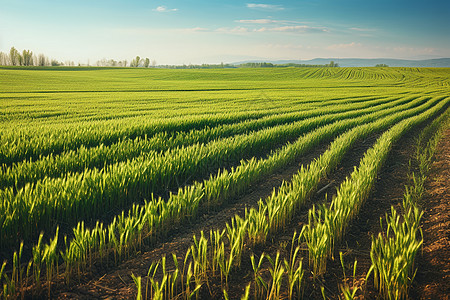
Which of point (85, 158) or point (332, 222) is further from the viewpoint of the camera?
point (85, 158)

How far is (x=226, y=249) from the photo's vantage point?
312 centimetres

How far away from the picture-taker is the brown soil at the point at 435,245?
2398mm

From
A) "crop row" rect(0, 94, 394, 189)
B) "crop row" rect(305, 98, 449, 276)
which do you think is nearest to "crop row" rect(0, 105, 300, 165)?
"crop row" rect(0, 94, 394, 189)

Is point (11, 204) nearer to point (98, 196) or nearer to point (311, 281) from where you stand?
point (98, 196)

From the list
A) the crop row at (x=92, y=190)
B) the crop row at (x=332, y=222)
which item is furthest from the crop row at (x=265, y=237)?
the crop row at (x=92, y=190)

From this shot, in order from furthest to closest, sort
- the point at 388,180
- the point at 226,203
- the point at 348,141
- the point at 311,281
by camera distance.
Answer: the point at 348,141
the point at 388,180
the point at 226,203
the point at 311,281

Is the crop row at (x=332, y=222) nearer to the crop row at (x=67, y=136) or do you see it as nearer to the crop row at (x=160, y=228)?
the crop row at (x=160, y=228)

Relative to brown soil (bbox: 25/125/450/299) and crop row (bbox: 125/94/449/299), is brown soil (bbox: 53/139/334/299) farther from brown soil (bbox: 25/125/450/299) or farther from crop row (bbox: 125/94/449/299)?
crop row (bbox: 125/94/449/299)

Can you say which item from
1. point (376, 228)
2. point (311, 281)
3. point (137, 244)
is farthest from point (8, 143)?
point (376, 228)

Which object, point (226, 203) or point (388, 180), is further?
point (388, 180)

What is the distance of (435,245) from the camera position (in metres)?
3.02

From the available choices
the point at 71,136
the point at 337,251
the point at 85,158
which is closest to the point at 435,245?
the point at 337,251

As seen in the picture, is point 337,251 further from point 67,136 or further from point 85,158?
point 67,136

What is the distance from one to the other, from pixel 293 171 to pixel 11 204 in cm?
490
